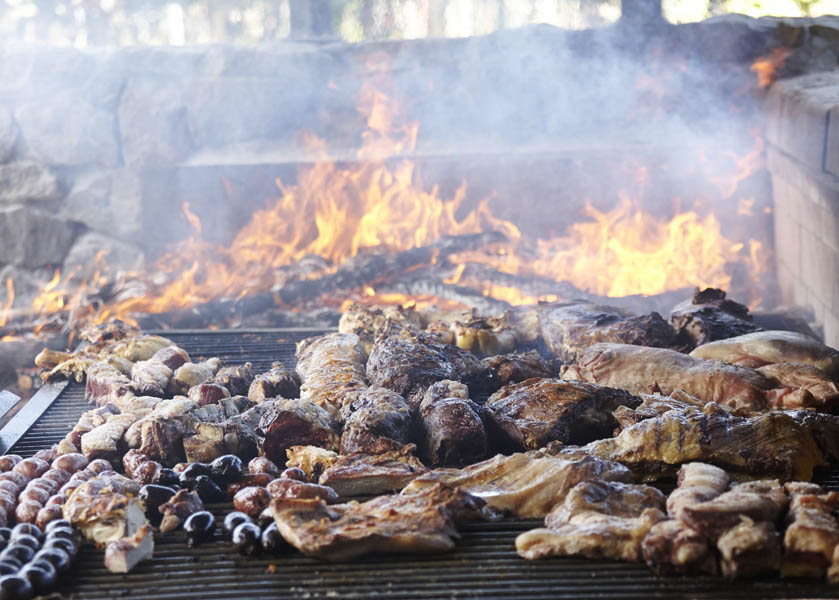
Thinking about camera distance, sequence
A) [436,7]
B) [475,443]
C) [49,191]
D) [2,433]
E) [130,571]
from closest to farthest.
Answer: [130,571]
[475,443]
[2,433]
[49,191]
[436,7]

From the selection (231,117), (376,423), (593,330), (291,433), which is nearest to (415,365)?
(376,423)

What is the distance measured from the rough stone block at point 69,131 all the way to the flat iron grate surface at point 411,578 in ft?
19.3

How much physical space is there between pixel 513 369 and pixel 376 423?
1033mm

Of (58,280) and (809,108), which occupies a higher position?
(809,108)

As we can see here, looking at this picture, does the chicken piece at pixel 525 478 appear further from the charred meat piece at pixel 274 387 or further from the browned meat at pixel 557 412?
the charred meat piece at pixel 274 387

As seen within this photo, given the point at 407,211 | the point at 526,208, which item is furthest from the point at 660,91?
the point at 407,211

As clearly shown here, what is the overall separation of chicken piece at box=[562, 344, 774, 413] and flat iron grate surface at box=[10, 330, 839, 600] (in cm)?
124

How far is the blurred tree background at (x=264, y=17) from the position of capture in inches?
664

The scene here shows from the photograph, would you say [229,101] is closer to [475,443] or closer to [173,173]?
[173,173]

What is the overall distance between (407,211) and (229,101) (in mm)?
1967

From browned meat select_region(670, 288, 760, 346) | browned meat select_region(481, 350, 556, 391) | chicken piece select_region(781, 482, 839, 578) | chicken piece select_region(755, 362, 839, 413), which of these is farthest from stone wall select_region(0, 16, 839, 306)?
chicken piece select_region(781, 482, 839, 578)

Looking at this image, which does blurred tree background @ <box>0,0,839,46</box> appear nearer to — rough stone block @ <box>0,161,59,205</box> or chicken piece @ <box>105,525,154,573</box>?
rough stone block @ <box>0,161,59,205</box>

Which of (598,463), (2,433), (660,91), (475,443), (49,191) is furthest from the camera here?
(49,191)

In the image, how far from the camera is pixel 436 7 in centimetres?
2064
